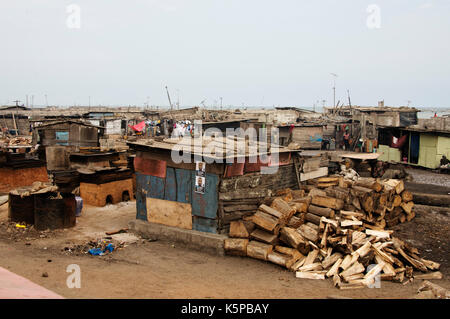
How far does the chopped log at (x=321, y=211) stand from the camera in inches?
354

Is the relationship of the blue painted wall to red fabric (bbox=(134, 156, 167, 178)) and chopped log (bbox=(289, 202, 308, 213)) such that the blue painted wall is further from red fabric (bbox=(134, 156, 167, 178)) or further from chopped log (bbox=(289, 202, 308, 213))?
chopped log (bbox=(289, 202, 308, 213))

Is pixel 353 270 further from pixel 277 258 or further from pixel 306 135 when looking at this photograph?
pixel 306 135

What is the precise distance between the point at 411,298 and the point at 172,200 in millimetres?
6055

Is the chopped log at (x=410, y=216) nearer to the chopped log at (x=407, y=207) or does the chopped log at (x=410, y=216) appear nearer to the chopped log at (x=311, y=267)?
the chopped log at (x=407, y=207)

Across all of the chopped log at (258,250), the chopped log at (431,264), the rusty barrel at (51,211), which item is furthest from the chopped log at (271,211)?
the rusty barrel at (51,211)

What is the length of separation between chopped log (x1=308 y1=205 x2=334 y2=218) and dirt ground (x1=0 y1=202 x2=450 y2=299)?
1.87m

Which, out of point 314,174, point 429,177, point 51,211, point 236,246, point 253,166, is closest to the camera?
point 236,246

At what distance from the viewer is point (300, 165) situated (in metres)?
11.5

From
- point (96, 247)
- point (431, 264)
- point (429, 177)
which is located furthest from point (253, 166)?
point (429, 177)

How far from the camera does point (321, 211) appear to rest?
358 inches

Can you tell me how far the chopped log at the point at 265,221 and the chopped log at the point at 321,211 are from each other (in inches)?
47.8

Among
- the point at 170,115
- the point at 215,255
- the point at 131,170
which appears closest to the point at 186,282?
the point at 215,255

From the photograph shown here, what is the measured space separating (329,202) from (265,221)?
72.8 inches
